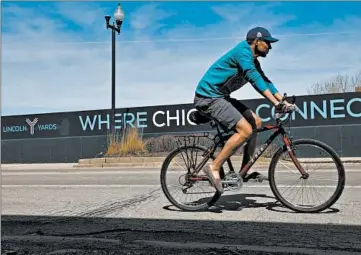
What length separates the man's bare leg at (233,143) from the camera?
4.75 meters

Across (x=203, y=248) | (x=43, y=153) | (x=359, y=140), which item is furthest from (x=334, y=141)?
(x=203, y=248)

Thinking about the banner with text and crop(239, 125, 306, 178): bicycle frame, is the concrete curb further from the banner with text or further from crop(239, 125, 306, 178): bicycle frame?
crop(239, 125, 306, 178): bicycle frame

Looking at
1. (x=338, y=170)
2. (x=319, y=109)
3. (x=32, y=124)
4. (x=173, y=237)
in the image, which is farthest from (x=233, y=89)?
Result: (x=32, y=124)

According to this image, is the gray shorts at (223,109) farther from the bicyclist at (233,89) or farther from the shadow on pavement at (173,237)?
the shadow on pavement at (173,237)

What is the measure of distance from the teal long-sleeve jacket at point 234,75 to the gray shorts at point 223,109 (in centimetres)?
7

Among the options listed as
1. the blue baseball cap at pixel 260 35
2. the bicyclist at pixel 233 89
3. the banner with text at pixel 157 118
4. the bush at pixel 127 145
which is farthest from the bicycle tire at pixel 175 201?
the banner with text at pixel 157 118

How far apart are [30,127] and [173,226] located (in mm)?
16439

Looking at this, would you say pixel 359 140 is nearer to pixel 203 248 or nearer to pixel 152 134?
pixel 152 134

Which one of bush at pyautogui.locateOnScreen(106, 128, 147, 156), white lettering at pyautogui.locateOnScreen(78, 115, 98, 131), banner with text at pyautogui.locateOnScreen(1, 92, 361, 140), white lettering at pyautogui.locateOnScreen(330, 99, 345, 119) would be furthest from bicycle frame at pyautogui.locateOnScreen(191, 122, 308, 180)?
white lettering at pyautogui.locateOnScreen(78, 115, 98, 131)

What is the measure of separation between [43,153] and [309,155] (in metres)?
15.6

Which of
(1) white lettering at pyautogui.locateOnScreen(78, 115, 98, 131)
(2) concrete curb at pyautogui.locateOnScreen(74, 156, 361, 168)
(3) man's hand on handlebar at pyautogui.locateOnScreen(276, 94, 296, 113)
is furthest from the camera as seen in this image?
(1) white lettering at pyautogui.locateOnScreen(78, 115, 98, 131)

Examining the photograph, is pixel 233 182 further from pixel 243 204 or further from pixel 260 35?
pixel 260 35

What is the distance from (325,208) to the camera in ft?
15.8

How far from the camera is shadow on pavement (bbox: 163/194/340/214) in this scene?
5.09m
